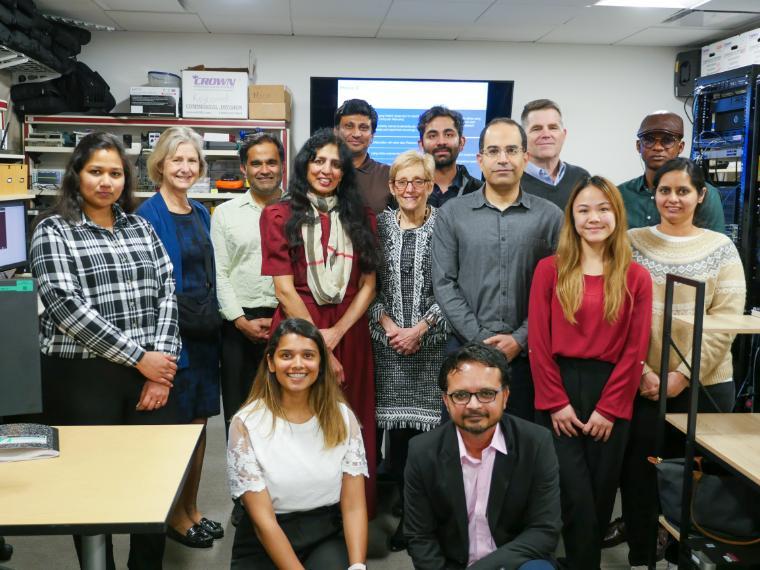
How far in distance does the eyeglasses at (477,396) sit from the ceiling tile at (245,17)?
3874mm

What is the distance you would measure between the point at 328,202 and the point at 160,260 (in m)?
0.63

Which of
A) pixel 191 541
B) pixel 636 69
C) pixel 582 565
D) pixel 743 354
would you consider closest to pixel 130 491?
pixel 191 541

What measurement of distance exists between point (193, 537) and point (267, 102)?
3875 mm

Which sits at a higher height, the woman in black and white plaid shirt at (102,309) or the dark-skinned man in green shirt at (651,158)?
the dark-skinned man in green shirt at (651,158)

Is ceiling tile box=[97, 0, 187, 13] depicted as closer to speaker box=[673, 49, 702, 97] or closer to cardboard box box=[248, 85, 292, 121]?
cardboard box box=[248, 85, 292, 121]

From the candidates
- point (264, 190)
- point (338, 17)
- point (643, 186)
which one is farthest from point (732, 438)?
point (338, 17)

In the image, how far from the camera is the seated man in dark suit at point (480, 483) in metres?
1.83

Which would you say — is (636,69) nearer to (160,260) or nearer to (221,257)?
(221,257)

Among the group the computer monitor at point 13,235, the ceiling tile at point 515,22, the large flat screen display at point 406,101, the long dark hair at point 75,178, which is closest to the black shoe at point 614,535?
the long dark hair at point 75,178

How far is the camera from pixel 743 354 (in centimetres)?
407

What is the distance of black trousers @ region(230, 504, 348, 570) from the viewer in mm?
1941

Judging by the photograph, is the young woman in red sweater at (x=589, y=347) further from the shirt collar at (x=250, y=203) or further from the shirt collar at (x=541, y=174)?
the shirt collar at (x=250, y=203)

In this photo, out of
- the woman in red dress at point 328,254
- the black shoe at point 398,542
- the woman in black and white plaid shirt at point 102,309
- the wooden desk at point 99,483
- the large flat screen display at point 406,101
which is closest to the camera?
the wooden desk at point 99,483

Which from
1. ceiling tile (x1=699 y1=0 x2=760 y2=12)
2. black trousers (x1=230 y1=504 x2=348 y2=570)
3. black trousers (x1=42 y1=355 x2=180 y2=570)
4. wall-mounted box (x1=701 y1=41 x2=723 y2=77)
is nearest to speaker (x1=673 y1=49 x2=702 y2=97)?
wall-mounted box (x1=701 y1=41 x2=723 y2=77)
